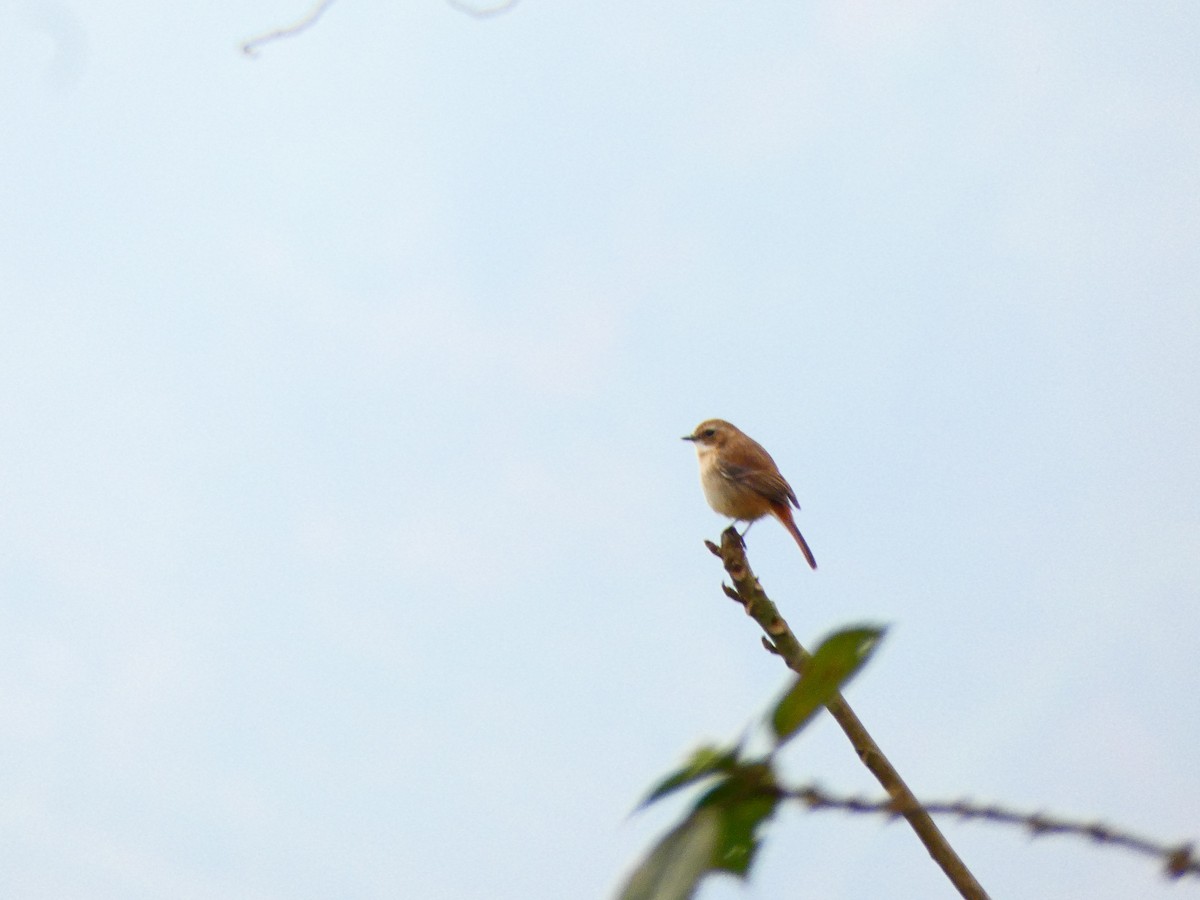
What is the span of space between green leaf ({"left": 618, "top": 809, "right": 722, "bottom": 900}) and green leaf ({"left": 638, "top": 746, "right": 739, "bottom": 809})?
0.7 inches

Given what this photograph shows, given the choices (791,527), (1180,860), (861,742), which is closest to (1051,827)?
(1180,860)

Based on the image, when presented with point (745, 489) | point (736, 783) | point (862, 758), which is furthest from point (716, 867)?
point (745, 489)

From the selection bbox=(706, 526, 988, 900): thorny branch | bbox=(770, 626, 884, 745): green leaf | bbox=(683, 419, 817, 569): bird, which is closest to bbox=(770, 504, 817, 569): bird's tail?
bbox=(683, 419, 817, 569): bird

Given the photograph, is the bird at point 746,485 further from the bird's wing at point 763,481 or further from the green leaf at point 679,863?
the green leaf at point 679,863

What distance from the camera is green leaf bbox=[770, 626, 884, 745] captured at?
2.06ft

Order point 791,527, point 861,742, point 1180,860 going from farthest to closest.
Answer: point 791,527, point 861,742, point 1180,860

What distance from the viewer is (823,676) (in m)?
0.64

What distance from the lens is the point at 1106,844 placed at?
595 mm

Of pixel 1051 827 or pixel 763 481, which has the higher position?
pixel 763 481

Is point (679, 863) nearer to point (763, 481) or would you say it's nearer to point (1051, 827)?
point (1051, 827)

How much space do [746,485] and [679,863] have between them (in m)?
6.43

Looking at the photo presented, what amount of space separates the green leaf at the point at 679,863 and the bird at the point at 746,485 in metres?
6.24

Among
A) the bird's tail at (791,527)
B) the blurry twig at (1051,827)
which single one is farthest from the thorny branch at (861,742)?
the bird's tail at (791,527)

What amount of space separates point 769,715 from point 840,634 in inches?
2.6
